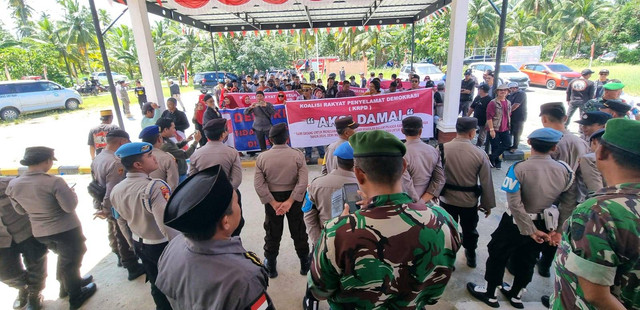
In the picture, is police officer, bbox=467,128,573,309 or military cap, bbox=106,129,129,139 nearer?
police officer, bbox=467,128,573,309

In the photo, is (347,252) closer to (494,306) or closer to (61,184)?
(494,306)

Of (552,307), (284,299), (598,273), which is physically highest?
(598,273)

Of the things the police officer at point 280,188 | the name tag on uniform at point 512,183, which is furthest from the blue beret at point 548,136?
the police officer at point 280,188

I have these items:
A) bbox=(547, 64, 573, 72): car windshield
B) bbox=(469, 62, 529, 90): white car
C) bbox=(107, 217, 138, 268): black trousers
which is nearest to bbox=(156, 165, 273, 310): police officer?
bbox=(107, 217, 138, 268): black trousers

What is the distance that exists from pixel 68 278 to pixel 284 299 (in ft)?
7.19

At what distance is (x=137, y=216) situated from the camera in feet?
8.39

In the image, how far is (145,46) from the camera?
251 inches

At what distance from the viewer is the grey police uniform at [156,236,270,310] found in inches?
52.3

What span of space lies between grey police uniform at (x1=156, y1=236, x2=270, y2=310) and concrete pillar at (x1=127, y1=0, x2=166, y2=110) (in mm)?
6013

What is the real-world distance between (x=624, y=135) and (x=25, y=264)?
4.83 meters

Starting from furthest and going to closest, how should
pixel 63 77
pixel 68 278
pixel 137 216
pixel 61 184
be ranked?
pixel 63 77 < pixel 68 278 < pixel 61 184 < pixel 137 216

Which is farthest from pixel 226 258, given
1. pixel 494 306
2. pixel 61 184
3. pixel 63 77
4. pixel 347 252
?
pixel 63 77

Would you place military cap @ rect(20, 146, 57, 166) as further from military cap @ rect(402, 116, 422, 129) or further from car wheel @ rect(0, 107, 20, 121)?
car wheel @ rect(0, 107, 20, 121)

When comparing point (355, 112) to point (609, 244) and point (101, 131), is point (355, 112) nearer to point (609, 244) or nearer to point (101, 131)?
point (101, 131)
